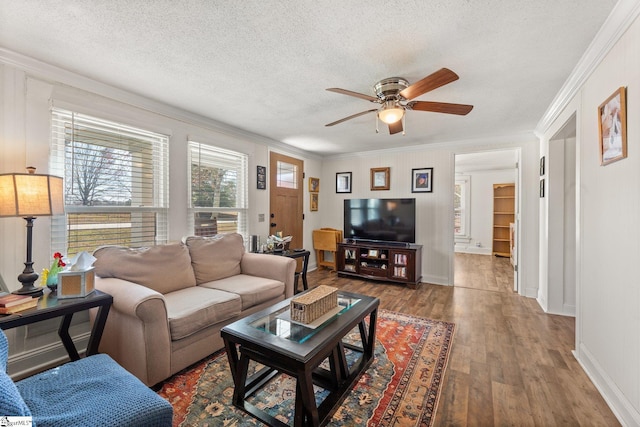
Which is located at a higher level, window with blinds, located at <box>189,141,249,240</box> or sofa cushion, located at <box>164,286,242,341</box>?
window with blinds, located at <box>189,141,249,240</box>

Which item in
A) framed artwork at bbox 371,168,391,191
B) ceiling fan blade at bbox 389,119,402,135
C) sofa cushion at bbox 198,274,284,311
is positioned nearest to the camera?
sofa cushion at bbox 198,274,284,311

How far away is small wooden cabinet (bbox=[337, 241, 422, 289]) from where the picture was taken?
13.5ft

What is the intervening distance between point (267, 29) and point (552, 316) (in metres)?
3.93

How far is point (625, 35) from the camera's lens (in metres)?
1.53

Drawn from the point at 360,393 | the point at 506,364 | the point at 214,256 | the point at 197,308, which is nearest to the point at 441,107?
the point at 506,364

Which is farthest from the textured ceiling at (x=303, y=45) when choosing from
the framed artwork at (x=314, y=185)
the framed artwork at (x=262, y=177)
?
the framed artwork at (x=314, y=185)

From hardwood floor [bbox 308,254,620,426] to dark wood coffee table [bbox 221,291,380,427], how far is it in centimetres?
60

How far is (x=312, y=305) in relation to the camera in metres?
1.69

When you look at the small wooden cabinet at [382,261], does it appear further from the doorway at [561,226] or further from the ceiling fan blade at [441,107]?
the ceiling fan blade at [441,107]

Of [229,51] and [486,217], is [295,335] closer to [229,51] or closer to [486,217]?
[229,51]

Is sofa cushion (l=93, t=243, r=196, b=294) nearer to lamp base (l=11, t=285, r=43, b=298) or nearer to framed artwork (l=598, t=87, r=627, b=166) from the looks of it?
lamp base (l=11, t=285, r=43, b=298)

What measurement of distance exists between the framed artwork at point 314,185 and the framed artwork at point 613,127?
156 inches

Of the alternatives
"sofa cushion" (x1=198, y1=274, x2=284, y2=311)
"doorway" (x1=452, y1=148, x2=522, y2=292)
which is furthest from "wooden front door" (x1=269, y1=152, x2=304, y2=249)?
"doorway" (x1=452, y1=148, x2=522, y2=292)

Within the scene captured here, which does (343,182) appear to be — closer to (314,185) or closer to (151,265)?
(314,185)
